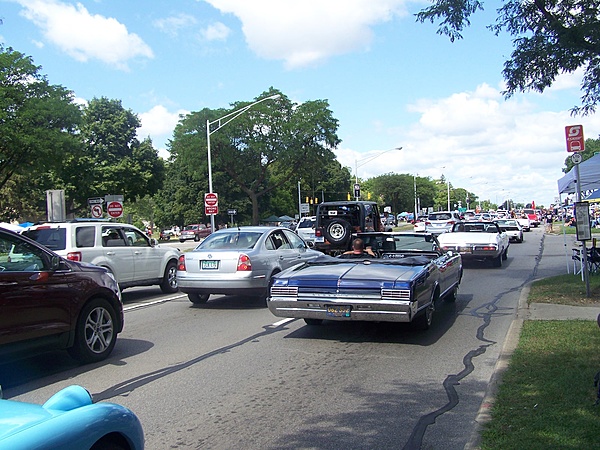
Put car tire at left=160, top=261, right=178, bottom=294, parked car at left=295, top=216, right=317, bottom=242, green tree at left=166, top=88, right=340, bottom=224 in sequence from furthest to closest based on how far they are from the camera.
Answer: green tree at left=166, top=88, right=340, bottom=224
parked car at left=295, top=216, right=317, bottom=242
car tire at left=160, top=261, right=178, bottom=294

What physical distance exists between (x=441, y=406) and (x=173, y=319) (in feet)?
20.2

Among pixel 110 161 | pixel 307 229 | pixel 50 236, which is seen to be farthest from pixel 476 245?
pixel 110 161

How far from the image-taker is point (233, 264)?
36.3 ft

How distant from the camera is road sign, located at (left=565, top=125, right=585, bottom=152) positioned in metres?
11.1

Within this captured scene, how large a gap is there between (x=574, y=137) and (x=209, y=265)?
7430mm

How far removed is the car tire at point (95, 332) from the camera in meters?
6.89

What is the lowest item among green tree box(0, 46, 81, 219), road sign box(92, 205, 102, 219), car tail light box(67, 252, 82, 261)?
car tail light box(67, 252, 82, 261)

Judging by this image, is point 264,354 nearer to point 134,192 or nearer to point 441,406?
point 441,406

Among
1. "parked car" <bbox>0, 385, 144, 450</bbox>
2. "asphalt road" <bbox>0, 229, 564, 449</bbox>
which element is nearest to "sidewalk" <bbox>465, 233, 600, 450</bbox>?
"asphalt road" <bbox>0, 229, 564, 449</bbox>

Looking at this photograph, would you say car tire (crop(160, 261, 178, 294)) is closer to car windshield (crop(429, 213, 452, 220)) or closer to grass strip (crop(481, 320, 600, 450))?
grass strip (crop(481, 320, 600, 450))

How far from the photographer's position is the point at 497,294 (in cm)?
1284

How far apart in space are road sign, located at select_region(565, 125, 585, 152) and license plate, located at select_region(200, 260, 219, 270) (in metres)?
7.13

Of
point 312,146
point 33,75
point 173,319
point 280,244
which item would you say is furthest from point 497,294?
point 312,146

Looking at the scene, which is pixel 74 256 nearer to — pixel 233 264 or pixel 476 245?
pixel 233 264
